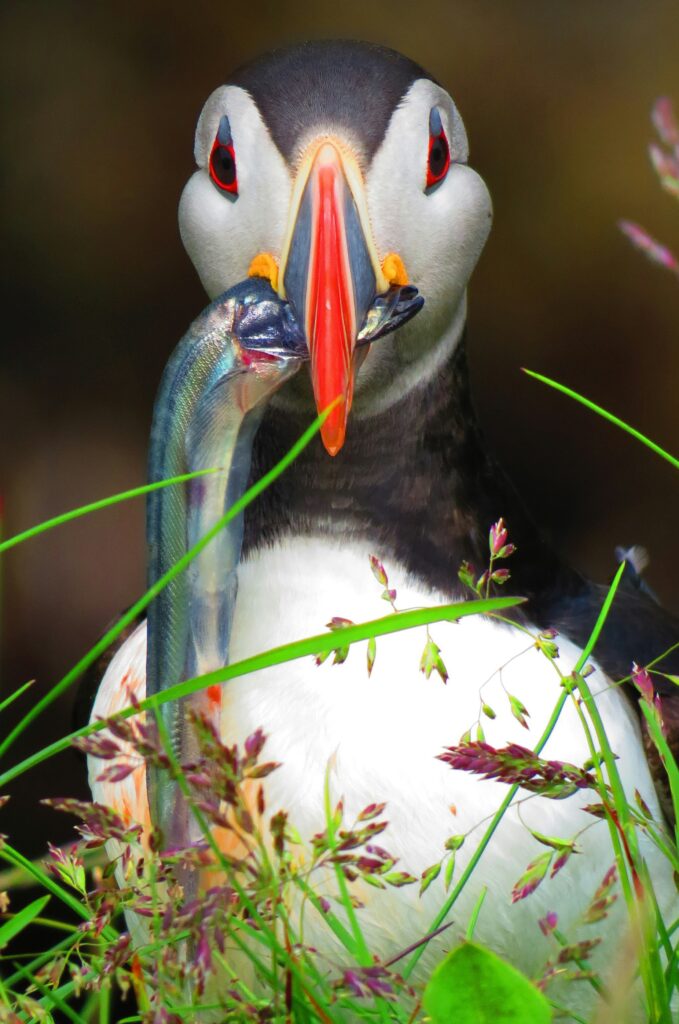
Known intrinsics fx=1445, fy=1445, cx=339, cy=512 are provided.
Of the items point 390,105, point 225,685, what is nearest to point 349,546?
point 225,685

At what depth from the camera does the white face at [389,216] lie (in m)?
1.42

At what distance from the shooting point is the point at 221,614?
4.28 ft

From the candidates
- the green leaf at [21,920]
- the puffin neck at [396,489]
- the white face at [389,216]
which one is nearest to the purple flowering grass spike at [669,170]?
the white face at [389,216]

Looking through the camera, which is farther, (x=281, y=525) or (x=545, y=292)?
(x=545, y=292)

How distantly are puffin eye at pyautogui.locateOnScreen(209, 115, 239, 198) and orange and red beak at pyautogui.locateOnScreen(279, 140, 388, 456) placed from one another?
117mm

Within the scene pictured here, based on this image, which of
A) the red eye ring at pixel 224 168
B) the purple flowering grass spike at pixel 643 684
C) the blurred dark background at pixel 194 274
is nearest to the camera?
the purple flowering grass spike at pixel 643 684

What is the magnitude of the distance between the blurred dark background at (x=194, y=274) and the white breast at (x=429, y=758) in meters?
2.32

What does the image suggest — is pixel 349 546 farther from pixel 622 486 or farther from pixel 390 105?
pixel 622 486

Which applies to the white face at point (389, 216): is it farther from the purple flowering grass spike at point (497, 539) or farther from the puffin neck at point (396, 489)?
the purple flowering grass spike at point (497, 539)

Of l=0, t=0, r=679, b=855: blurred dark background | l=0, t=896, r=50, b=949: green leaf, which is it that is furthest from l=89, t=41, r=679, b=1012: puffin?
l=0, t=0, r=679, b=855: blurred dark background

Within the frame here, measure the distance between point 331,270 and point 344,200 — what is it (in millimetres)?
97

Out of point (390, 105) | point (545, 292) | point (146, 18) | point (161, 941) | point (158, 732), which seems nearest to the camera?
point (158, 732)

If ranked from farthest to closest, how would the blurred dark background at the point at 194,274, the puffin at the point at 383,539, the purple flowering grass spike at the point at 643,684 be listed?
the blurred dark background at the point at 194,274 → the puffin at the point at 383,539 → the purple flowering grass spike at the point at 643,684

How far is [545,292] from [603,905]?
3.12m
